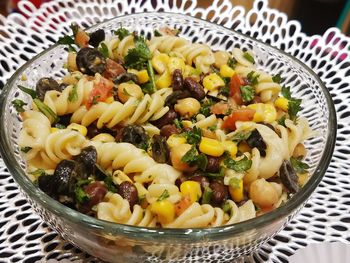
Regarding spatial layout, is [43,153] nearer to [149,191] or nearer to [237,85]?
[149,191]

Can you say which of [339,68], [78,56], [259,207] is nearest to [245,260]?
[259,207]

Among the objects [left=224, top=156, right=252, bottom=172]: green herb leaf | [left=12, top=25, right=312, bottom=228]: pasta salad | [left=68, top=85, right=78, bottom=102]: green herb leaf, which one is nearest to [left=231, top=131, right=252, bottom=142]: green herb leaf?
[left=12, top=25, right=312, bottom=228]: pasta salad

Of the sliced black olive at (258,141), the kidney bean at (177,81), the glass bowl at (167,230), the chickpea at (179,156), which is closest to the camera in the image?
the glass bowl at (167,230)

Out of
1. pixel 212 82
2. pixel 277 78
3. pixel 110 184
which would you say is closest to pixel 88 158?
pixel 110 184

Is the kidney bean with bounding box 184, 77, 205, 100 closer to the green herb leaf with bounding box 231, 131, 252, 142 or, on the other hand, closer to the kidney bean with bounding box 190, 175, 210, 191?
the green herb leaf with bounding box 231, 131, 252, 142

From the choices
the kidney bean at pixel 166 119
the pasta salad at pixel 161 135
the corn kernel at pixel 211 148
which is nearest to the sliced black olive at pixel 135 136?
the pasta salad at pixel 161 135

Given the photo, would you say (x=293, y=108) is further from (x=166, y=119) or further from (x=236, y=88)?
(x=166, y=119)

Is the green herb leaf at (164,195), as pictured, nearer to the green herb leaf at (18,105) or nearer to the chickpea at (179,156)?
the chickpea at (179,156)
